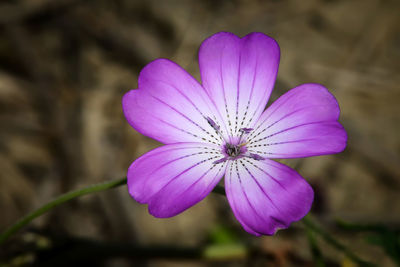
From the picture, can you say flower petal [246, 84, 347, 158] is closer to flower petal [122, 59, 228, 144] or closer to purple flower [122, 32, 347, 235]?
purple flower [122, 32, 347, 235]

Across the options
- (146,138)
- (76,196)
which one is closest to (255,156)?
(76,196)

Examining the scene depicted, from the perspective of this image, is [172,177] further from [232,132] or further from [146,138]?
[146,138]

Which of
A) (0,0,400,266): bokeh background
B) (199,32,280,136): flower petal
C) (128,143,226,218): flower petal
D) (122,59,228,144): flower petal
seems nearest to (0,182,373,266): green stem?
(128,143,226,218): flower petal

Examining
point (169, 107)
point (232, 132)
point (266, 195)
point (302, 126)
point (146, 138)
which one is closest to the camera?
point (266, 195)

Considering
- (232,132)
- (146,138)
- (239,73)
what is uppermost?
(146,138)

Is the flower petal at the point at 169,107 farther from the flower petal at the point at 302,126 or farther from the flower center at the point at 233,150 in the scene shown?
the flower petal at the point at 302,126

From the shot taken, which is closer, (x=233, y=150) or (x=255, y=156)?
(x=255, y=156)

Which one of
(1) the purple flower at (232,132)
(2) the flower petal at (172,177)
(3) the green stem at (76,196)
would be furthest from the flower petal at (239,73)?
(3) the green stem at (76,196)
